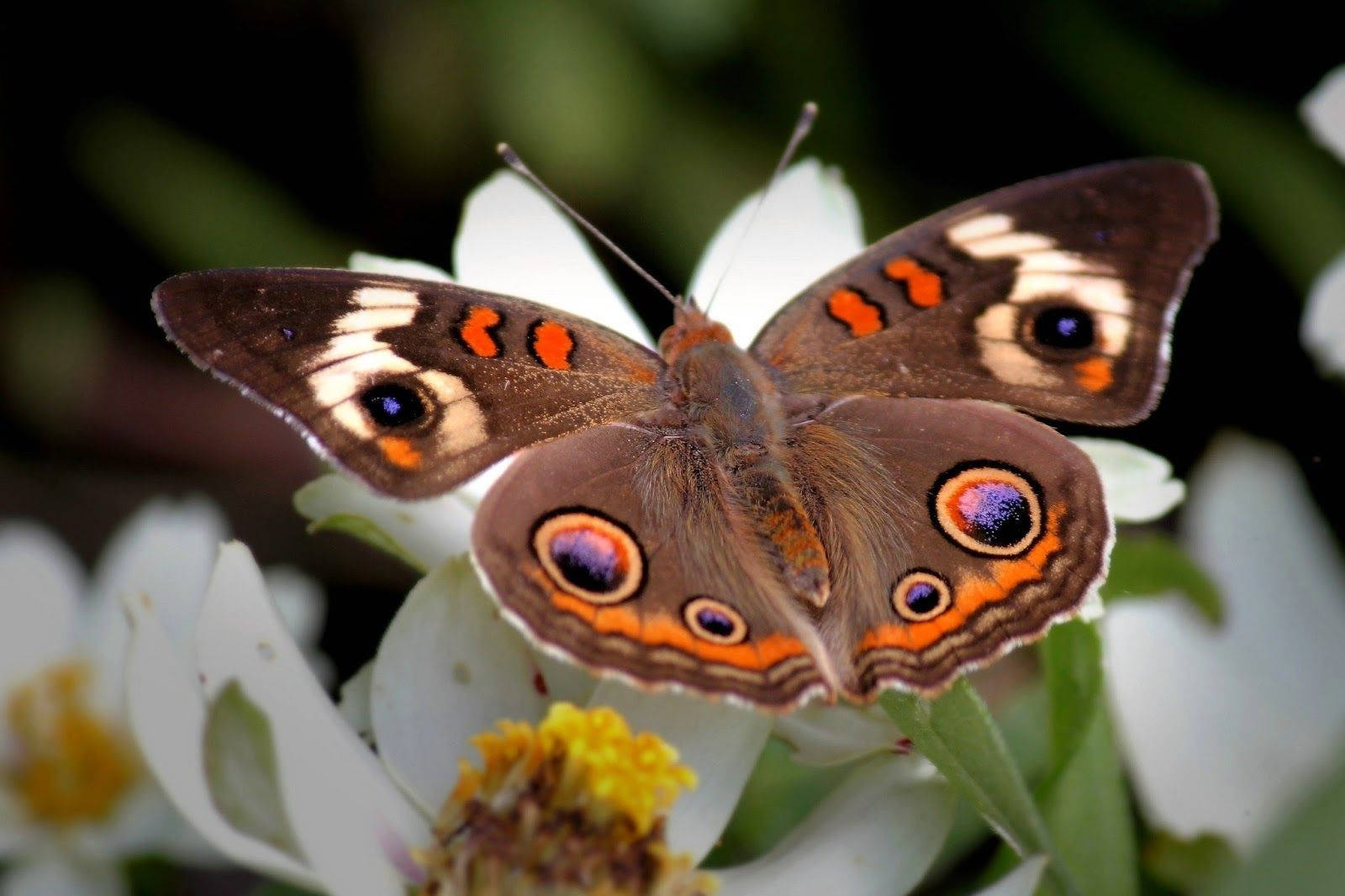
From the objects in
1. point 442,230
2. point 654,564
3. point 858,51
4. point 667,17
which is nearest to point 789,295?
point 654,564

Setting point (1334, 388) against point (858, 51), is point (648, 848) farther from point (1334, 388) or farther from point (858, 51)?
point (858, 51)

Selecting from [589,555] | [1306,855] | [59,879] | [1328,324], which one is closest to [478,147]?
[59,879]

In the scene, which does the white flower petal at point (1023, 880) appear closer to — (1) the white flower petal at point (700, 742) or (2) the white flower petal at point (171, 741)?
(1) the white flower petal at point (700, 742)

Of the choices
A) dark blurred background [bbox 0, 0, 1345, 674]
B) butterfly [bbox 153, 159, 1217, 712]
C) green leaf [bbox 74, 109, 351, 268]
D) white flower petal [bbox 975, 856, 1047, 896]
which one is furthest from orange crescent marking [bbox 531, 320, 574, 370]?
green leaf [bbox 74, 109, 351, 268]

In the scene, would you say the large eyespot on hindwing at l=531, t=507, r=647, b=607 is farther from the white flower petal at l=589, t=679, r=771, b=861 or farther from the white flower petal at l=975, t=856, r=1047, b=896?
the white flower petal at l=975, t=856, r=1047, b=896

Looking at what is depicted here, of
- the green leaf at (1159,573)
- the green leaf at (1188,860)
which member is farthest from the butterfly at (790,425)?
the green leaf at (1188,860)

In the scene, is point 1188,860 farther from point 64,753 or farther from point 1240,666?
point 64,753
